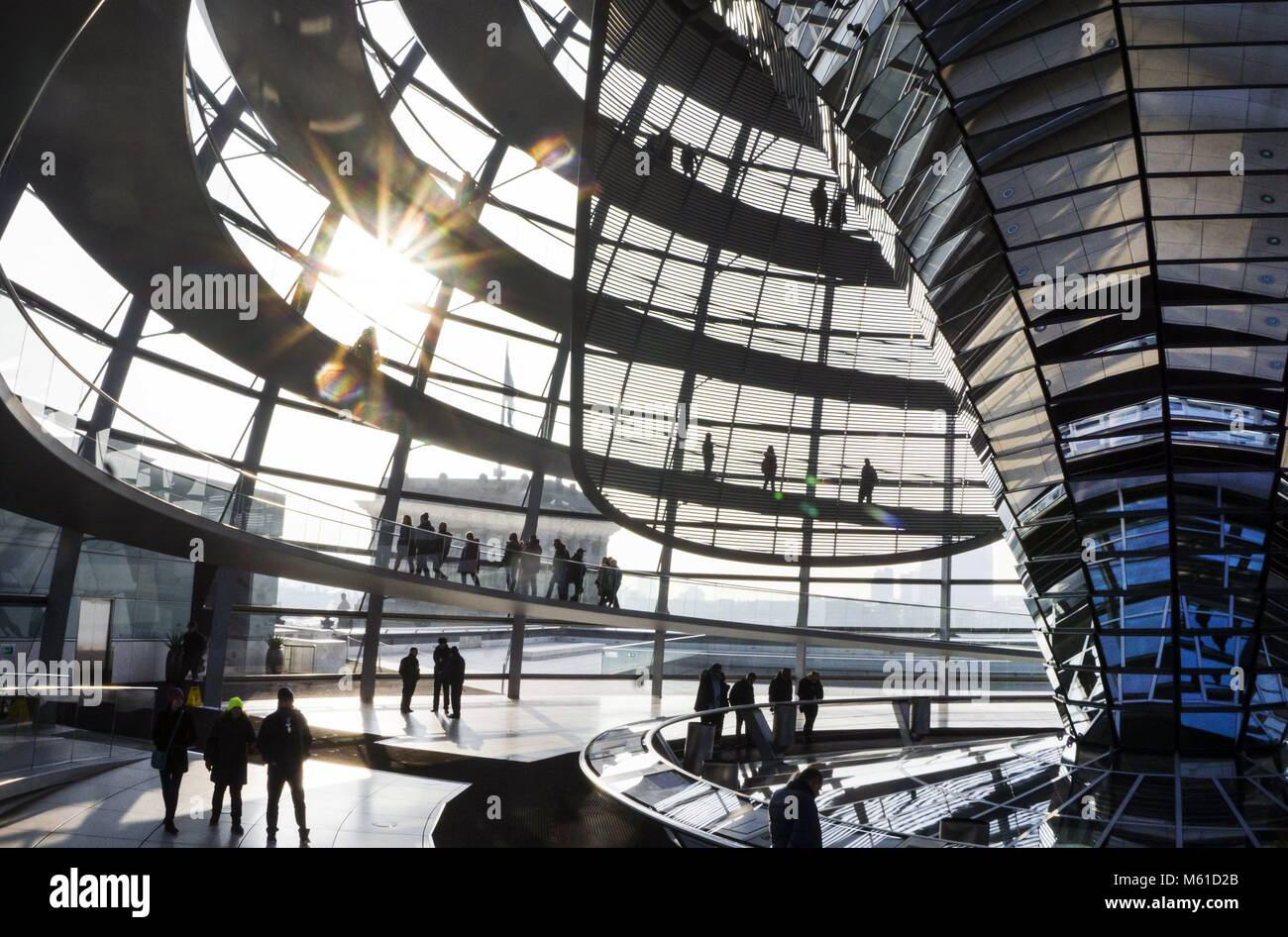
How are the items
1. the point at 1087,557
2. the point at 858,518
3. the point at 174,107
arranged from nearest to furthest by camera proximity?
the point at 174,107 → the point at 1087,557 → the point at 858,518

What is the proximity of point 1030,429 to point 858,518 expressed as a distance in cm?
1666

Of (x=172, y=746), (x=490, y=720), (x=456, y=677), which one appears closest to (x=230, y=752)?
(x=172, y=746)

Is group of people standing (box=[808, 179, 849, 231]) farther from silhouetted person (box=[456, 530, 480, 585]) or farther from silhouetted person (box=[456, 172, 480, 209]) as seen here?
silhouetted person (box=[456, 530, 480, 585])

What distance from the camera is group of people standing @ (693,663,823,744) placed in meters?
18.3

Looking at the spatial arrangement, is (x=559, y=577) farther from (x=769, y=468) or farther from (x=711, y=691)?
(x=769, y=468)

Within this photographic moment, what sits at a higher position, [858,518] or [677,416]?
[677,416]

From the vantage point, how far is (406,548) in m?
18.5

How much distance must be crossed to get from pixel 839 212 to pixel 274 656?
19.0m

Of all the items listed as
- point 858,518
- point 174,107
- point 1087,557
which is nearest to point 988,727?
point 1087,557

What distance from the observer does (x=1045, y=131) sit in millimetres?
11828

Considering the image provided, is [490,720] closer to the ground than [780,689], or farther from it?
closer to the ground

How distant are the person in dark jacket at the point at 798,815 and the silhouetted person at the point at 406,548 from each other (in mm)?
12013
